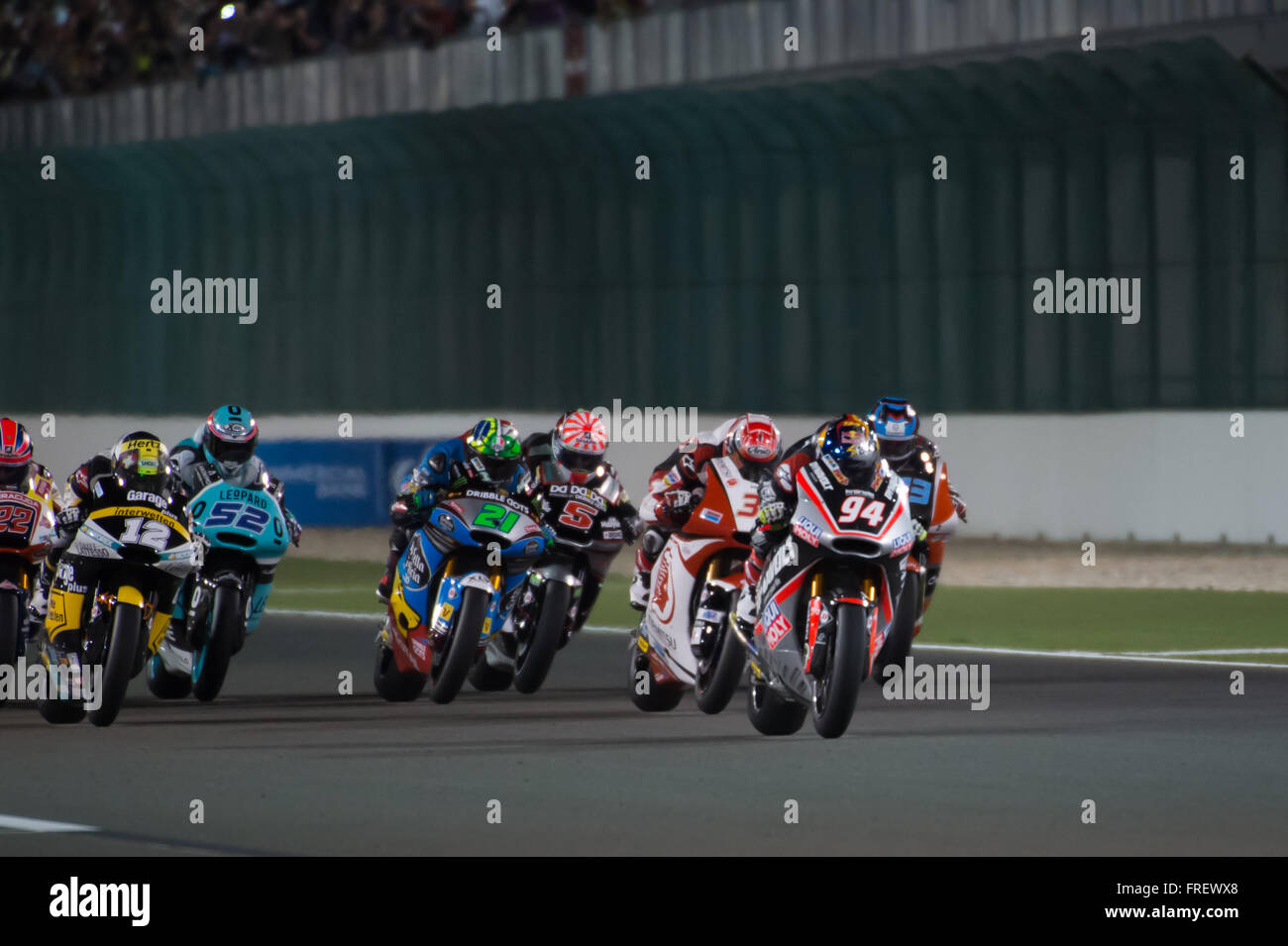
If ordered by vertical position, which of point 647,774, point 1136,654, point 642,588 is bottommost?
point 1136,654

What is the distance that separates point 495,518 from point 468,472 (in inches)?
18.9

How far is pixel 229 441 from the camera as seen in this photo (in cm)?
1436

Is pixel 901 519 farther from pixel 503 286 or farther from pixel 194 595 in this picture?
pixel 503 286

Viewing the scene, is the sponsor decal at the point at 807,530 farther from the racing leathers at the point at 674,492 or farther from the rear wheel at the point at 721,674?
the racing leathers at the point at 674,492

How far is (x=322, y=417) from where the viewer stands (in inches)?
1273

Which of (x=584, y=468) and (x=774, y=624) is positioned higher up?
(x=584, y=468)

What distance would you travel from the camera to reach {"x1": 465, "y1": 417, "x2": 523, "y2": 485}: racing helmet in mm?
14047

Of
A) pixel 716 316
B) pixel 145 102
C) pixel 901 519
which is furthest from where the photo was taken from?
pixel 145 102

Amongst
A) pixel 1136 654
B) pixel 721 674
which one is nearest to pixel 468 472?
pixel 721 674

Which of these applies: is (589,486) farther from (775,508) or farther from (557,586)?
(775,508)

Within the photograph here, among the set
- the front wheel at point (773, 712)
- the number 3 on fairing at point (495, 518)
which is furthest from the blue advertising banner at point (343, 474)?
the front wheel at point (773, 712)

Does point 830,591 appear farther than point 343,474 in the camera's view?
No
